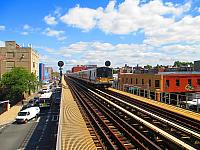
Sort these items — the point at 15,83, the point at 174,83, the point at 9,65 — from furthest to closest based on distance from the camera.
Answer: the point at 9,65, the point at 15,83, the point at 174,83

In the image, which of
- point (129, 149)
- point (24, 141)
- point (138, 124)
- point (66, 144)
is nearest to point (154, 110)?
point (138, 124)

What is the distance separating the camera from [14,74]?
59531mm

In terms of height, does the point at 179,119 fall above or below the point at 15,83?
below

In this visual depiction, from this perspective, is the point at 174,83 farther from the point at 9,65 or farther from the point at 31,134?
the point at 9,65

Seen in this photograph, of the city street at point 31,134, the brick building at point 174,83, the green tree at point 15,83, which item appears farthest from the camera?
the green tree at point 15,83

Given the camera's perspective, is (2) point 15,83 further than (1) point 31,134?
Yes

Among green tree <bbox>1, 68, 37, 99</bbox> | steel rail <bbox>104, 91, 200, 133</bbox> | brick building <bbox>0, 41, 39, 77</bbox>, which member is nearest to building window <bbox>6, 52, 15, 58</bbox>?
brick building <bbox>0, 41, 39, 77</bbox>

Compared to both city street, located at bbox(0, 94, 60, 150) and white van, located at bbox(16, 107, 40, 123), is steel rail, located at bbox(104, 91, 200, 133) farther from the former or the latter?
white van, located at bbox(16, 107, 40, 123)

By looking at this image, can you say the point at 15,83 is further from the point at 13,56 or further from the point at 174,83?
the point at 174,83

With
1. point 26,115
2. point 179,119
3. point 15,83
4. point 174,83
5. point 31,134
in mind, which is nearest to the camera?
point 179,119

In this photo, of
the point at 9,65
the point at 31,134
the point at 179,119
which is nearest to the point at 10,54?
the point at 9,65

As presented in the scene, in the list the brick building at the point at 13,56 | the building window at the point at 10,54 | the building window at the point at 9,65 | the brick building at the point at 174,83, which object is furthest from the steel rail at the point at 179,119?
the building window at the point at 10,54

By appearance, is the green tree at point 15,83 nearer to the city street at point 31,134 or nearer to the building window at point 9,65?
the building window at point 9,65

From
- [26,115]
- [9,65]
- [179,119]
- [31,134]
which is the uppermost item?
[9,65]
